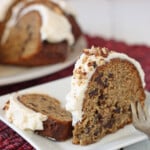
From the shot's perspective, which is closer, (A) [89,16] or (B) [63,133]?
(B) [63,133]

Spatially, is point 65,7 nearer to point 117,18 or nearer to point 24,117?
point 24,117

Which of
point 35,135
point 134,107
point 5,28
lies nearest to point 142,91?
point 134,107

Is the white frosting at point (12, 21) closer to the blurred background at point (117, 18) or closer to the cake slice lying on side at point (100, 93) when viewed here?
the blurred background at point (117, 18)

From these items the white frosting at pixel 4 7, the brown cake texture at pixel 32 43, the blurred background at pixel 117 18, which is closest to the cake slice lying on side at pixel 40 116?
the brown cake texture at pixel 32 43

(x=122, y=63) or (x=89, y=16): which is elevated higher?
(x=122, y=63)

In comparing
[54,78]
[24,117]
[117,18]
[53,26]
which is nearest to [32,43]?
[53,26]

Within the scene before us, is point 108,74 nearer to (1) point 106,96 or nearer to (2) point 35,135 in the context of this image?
(1) point 106,96

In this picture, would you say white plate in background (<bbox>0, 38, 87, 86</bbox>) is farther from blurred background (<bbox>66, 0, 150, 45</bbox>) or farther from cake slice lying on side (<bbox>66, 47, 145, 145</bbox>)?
blurred background (<bbox>66, 0, 150, 45</bbox>)

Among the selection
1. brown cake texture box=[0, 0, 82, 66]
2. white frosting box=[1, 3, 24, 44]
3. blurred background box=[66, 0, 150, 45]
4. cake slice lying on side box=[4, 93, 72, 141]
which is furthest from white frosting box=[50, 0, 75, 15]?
cake slice lying on side box=[4, 93, 72, 141]
